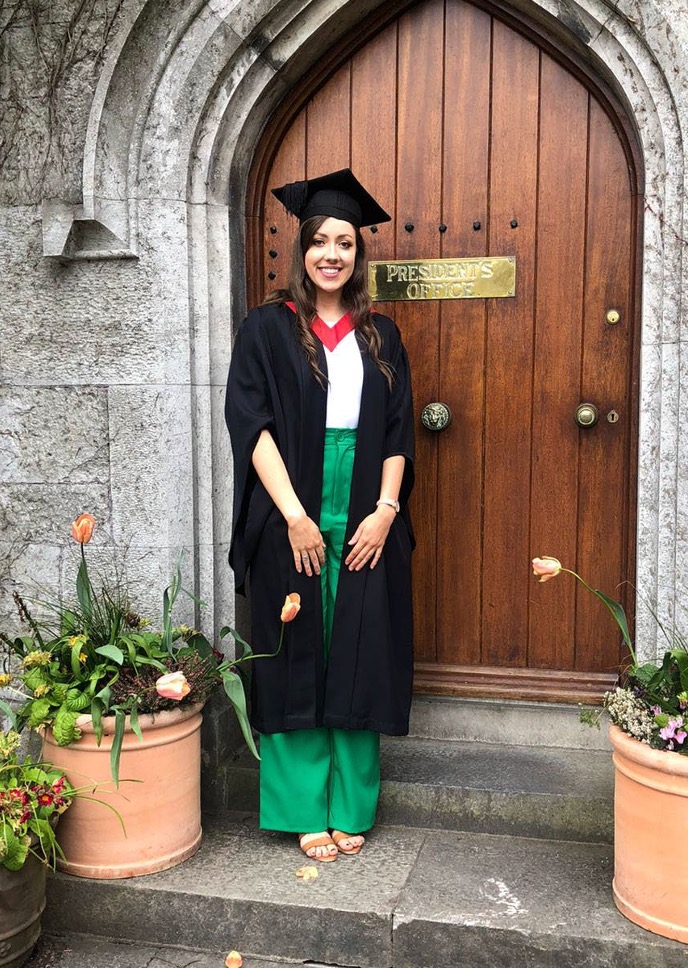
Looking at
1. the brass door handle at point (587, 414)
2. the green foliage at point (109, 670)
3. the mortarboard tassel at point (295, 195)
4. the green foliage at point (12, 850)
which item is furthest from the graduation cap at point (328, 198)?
the green foliage at point (12, 850)

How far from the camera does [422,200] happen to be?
3.35 m

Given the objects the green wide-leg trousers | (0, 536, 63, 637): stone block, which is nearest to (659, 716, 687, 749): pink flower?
the green wide-leg trousers

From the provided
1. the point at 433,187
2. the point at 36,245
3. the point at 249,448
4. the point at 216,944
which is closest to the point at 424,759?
the point at 216,944

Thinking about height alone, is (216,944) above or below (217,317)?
below

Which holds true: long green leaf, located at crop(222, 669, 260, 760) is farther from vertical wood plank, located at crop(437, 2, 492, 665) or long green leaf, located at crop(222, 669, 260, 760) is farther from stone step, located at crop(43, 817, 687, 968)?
vertical wood plank, located at crop(437, 2, 492, 665)

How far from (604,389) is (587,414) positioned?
0.10 m

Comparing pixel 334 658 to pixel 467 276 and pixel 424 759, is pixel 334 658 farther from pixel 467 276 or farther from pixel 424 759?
pixel 467 276

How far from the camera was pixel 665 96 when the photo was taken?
9.40ft

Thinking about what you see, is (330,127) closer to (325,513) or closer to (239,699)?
(325,513)

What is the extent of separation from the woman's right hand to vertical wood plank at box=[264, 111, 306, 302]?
100 centimetres

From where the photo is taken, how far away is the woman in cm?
287

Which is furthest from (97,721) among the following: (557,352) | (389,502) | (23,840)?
(557,352)

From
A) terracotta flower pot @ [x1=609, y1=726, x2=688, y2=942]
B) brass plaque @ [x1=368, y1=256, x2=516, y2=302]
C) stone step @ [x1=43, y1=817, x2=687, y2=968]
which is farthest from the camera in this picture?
brass plaque @ [x1=368, y1=256, x2=516, y2=302]

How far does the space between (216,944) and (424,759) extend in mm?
919
